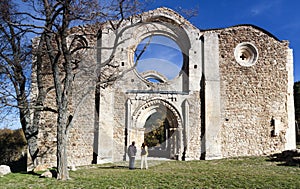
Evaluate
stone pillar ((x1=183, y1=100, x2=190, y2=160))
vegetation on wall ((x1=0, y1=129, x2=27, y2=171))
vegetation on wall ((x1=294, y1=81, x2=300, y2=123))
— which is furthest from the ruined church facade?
vegetation on wall ((x1=294, y1=81, x2=300, y2=123))

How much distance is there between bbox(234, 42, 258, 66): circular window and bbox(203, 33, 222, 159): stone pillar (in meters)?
1.12

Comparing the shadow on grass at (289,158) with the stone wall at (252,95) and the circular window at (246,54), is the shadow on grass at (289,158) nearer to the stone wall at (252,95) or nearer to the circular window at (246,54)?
the stone wall at (252,95)

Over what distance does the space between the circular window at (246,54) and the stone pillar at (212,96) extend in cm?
112

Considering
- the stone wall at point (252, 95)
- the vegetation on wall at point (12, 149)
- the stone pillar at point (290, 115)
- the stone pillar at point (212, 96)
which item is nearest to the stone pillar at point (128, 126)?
the stone pillar at point (212, 96)

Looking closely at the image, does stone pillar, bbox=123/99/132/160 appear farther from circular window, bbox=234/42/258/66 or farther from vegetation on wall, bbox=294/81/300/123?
vegetation on wall, bbox=294/81/300/123

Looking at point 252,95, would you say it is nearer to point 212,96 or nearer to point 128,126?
point 212,96

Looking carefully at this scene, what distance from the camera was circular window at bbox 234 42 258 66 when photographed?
13.4 meters

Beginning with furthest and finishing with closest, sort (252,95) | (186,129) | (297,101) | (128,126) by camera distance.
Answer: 1. (297,101)
2. (252,95)
3. (186,129)
4. (128,126)

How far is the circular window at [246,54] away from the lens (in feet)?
44.0

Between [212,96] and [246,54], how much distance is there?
3049mm

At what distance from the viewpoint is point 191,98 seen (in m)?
12.7

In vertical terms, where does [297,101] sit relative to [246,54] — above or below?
below

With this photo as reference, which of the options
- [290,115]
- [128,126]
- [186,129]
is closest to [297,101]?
[290,115]

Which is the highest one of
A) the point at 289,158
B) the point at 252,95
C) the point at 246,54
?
the point at 246,54
